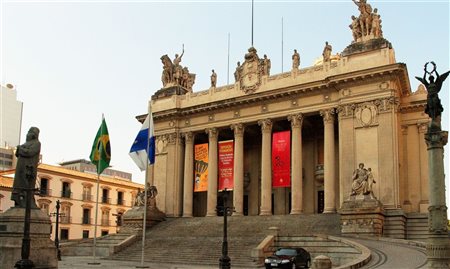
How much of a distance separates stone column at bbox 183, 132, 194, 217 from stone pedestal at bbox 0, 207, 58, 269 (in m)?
29.7

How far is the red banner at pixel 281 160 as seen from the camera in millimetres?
41000

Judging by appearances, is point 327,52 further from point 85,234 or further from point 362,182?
point 85,234

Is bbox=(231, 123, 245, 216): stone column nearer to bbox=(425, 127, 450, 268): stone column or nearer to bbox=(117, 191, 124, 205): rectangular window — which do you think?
bbox=(425, 127, 450, 268): stone column

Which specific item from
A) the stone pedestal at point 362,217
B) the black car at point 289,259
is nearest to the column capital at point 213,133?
the stone pedestal at point 362,217

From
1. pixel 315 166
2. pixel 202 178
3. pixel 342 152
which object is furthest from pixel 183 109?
pixel 342 152

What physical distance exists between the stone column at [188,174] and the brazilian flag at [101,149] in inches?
625

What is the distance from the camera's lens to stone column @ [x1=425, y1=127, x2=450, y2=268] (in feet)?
45.7

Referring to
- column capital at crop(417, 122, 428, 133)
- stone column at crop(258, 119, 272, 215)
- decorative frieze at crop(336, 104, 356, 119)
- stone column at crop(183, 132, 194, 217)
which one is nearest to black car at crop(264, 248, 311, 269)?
decorative frieze at crop(336, 104, 356, 119)

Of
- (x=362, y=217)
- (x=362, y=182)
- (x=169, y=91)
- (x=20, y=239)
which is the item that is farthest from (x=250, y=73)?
(x=20, y=239)

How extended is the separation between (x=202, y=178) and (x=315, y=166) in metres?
9.73

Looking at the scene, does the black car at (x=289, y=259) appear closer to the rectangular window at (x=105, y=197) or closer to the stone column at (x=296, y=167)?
the stone column at (x=296, y=167)

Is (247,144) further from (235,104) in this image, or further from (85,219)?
(85,219)

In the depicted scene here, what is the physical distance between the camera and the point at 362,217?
3322cm

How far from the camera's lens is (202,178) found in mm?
46531
